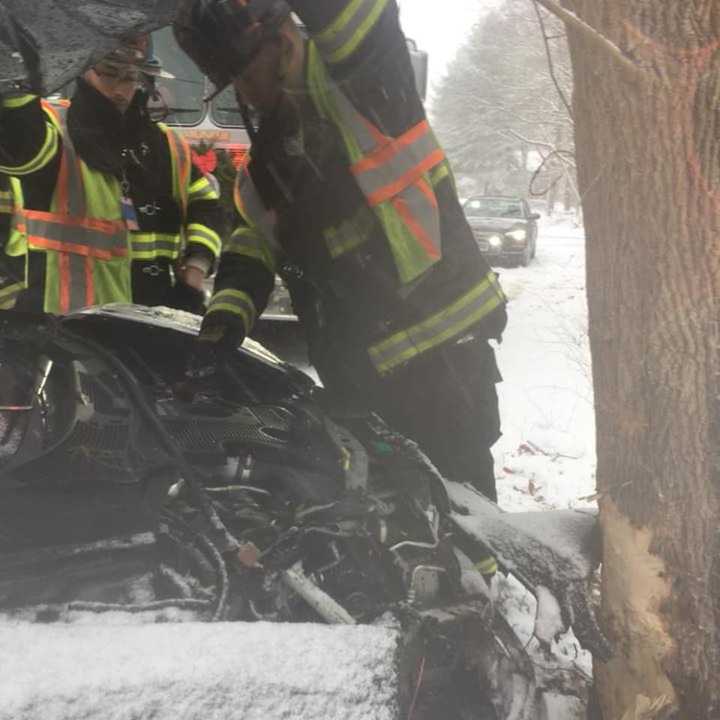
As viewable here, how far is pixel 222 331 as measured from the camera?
95.3 inches

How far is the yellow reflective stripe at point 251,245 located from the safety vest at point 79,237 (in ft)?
2.12

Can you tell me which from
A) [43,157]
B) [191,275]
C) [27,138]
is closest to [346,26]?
[27,138]

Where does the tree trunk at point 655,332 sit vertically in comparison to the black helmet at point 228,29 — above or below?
below

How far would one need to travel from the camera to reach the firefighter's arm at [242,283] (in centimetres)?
246

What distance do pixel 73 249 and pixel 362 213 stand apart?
1.34 m

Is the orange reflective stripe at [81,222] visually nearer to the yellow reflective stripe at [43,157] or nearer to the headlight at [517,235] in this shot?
the yellow reflective stripe at [43,157]

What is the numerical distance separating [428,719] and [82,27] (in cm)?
177

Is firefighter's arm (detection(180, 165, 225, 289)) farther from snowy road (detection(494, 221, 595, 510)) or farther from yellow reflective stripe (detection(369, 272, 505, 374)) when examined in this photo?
snowy road (detection(494, 221, 595, 510))

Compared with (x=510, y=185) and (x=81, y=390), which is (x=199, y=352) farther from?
(x=510, y=185)

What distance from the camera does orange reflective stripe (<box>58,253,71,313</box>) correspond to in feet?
9.41

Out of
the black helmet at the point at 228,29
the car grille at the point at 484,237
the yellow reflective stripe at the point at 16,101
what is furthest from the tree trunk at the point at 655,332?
the car grille at the point at 484,237

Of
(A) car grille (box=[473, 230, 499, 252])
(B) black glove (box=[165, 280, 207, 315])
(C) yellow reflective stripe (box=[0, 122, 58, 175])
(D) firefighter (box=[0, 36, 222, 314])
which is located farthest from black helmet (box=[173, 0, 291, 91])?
(A) car grille (box=[473, 230, 499, 252])

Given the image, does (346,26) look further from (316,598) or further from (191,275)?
(191,275)

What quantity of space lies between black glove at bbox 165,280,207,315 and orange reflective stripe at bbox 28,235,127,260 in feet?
1.27
